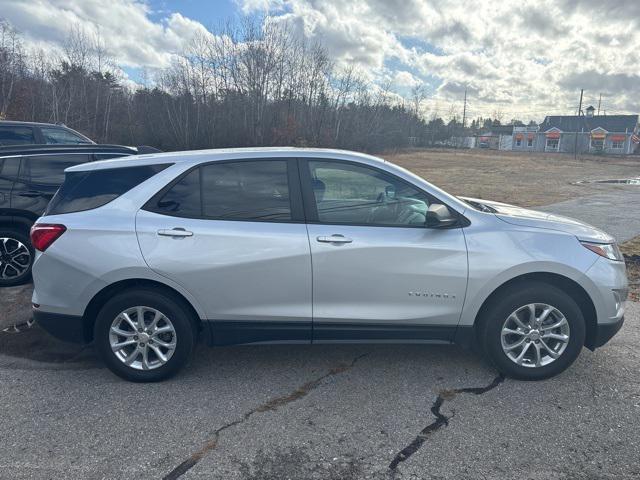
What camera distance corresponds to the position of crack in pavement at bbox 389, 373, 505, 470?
2.68m

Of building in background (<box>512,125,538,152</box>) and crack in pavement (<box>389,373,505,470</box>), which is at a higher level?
building in background (<box>512,125,538,152</box>)

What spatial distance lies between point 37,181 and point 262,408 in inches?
173

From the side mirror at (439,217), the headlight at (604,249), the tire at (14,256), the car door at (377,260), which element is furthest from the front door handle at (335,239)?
the tire at (14,256)

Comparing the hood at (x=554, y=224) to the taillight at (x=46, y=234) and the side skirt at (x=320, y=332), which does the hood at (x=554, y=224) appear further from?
the taillight at (x=46, y=234)

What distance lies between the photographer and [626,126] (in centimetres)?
7156

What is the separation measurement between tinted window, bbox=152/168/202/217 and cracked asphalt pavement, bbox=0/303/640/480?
1295 mm

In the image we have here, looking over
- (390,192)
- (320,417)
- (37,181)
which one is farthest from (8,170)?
(320,417)

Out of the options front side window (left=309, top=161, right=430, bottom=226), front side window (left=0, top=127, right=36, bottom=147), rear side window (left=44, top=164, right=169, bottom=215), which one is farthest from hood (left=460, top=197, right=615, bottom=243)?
front side window (left=0, top=127, right=36, bottom=147)

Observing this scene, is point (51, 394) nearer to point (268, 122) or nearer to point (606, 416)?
point (606, 416)

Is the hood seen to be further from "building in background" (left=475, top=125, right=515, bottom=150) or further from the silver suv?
"building in background" (left=475, top=125, right=515, bottom=150)

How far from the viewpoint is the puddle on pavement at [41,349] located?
387 cm

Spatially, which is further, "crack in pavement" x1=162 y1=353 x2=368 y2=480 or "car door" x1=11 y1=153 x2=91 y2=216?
"car door" x1=11 y1=153 x2=91 y2=216

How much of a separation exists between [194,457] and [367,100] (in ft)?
160

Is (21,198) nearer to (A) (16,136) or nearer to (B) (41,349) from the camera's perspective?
(B) (41,349)
